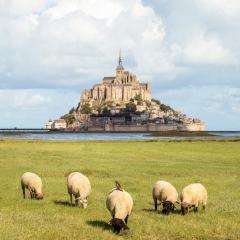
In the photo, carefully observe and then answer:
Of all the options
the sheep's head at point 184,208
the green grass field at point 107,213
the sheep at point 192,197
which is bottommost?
the green grass field at point 107,213

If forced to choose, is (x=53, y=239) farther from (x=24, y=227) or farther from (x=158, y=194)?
(x=158, y=194)

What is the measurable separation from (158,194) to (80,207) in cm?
360

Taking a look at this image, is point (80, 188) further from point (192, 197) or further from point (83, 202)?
point (192, 197)

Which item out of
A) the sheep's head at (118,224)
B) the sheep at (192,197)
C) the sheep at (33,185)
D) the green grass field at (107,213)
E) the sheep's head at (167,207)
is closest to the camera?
the sheep's head at (118,224)

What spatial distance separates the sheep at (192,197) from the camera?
2110 centimetres

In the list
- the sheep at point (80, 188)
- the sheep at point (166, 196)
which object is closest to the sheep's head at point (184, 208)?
the sheep at point (166, 196)

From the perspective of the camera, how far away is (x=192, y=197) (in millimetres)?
21531

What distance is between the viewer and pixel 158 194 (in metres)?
21.6

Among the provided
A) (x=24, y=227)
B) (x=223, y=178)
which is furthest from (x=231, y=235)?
(x=223, y=178)

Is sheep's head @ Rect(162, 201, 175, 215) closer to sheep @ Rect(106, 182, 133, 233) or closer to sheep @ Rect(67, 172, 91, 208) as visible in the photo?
sheep @ Rect(106, 182, 133, 233)

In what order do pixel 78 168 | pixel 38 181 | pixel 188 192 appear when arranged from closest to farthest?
pixel 188 192
pixel 38 181
pixel 78 168

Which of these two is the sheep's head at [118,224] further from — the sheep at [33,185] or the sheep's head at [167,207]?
the sheep at [33,185]

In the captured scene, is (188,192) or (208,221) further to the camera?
(188,192)

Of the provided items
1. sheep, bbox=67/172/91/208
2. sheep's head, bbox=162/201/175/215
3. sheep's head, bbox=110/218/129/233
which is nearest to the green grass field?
sheep's head, bbox=110/218/129/233
